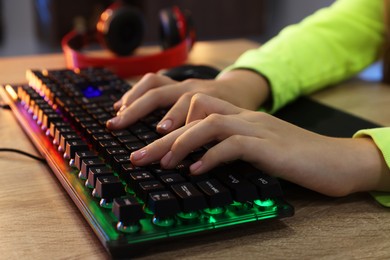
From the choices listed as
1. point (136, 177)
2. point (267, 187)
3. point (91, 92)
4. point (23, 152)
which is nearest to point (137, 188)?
point (136, 177)

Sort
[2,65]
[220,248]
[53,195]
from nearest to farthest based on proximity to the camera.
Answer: [220,248], [53,195], [2,65]

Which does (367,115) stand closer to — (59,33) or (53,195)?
(53,195)

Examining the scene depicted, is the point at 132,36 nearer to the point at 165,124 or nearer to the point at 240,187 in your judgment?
the point at 165,124

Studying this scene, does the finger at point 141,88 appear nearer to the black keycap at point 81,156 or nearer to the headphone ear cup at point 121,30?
the black keycap at point 81,156

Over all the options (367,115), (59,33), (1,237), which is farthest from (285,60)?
(59,33)

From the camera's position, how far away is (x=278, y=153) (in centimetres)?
56

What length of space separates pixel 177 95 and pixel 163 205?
11.6 inches

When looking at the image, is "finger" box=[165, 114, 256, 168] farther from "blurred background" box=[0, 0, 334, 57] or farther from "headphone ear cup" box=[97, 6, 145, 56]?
"blurred background" box=[0, 0, 334, 57]

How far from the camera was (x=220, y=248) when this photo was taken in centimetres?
48

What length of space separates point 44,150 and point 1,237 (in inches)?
6.9

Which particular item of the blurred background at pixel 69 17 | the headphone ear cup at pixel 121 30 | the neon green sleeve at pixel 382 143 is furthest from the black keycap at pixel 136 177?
the blurred background at pixel 69 17

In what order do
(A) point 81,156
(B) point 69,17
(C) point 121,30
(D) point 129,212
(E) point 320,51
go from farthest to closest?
(B) point 69,17 < (C) point 121,30 < (E) point 320,51 < (A) point 81,156 < (D) point 129,212

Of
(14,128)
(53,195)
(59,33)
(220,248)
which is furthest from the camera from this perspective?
(59,33)

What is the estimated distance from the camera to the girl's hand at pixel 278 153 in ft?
1.83
